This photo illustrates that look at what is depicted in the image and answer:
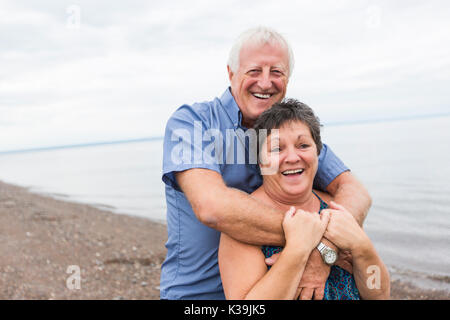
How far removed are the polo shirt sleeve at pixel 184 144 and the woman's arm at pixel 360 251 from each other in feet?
2.52

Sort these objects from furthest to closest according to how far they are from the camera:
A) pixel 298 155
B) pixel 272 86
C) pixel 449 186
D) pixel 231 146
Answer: pixel 449 186
pixel 272 86
pixel 231 146
pixel 298 155

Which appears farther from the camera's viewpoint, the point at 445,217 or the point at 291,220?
the point at 445,217

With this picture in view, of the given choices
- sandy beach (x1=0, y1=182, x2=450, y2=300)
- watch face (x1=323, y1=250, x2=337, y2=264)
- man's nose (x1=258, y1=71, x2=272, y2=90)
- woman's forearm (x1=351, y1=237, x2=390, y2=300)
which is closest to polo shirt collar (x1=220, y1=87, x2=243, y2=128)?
man's nose (x1=258, y1=71, x2=272, y2=90)

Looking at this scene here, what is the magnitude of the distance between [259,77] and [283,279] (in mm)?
1443

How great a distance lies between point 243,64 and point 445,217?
13938 millimetres

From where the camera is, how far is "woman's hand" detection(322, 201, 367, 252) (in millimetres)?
2383

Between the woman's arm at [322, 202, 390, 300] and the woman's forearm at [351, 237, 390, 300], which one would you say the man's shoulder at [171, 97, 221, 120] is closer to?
the woman's arm at [322, 202, 390, 300]

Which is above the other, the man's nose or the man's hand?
the man's nose

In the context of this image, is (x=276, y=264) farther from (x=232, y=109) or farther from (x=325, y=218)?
(x=232, y=109)

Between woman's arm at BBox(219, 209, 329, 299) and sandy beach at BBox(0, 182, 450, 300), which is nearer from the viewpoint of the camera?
woman's arm at BBox(219, 209, 329, 299)

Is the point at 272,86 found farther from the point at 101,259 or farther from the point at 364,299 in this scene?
the point at 101,259
